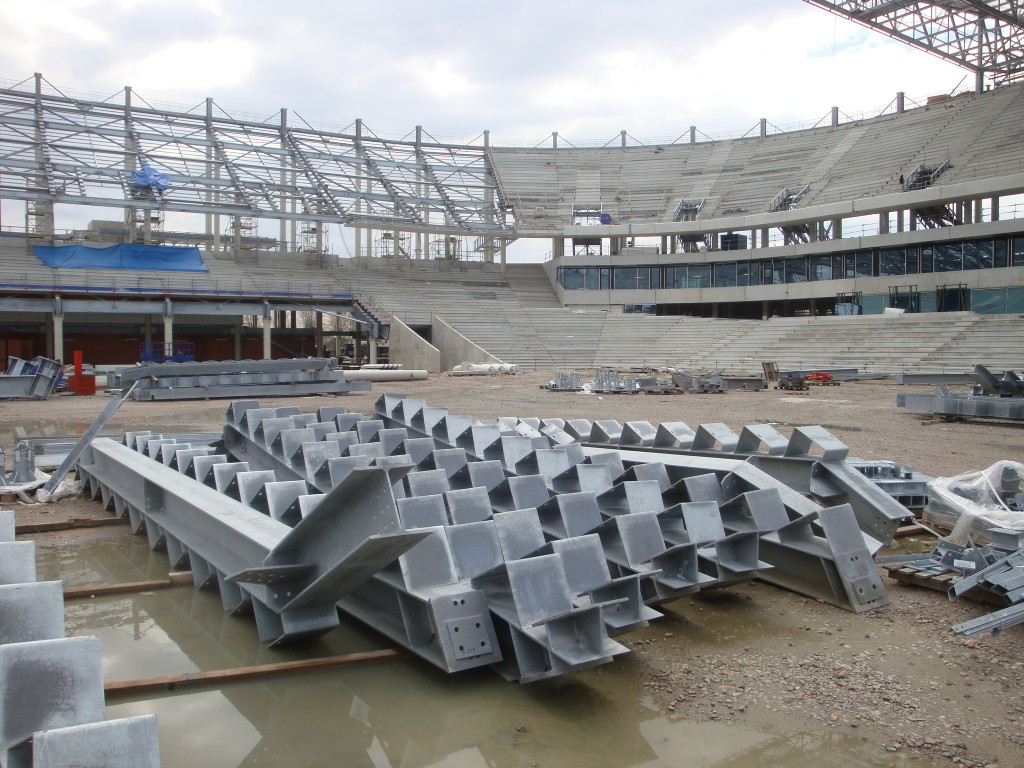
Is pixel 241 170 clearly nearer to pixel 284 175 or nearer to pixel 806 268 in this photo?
pixel 284 175

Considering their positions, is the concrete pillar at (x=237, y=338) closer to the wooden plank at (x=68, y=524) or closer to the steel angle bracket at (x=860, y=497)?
the wooden plank at (x=68, y=524)

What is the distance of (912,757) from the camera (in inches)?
119

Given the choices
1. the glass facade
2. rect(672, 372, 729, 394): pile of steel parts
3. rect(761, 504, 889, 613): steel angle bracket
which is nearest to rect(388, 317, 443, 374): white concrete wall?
the glass facade

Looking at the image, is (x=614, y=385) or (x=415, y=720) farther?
(x=614, y=385)

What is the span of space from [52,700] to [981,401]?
16416 mm

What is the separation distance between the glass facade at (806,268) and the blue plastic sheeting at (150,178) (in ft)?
76.9

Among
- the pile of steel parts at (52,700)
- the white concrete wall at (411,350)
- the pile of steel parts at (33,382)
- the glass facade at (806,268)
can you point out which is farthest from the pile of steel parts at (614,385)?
the glass facade at (806,268)

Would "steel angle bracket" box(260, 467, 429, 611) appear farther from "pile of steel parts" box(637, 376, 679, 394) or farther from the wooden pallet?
"pile of steel parts" box(637, 376, 679, 394)

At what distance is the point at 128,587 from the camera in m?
5.10

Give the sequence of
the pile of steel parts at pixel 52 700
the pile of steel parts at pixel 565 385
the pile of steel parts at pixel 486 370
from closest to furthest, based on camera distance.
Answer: the pile of steel parts at pixel 52 700
the pile of steel parts at pixel 565 385
the pile of steel parts at pixel 486 370

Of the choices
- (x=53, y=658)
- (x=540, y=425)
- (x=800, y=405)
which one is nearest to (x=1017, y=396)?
(x=800, y=405)

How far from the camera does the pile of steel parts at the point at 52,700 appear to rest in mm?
2062

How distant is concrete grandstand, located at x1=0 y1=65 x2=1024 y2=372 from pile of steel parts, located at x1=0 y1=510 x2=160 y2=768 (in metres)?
31.3

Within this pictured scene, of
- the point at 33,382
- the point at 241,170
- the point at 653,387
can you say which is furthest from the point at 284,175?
the point at 653,387
